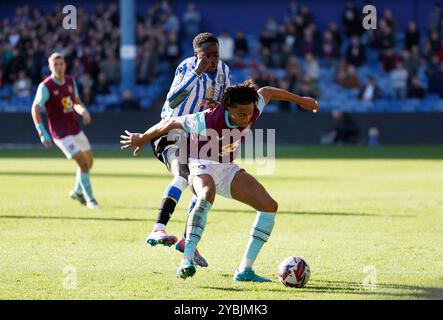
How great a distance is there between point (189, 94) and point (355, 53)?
25.2 meters

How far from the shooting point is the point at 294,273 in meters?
8.37

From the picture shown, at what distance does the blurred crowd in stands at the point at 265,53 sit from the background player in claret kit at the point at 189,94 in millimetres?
22861

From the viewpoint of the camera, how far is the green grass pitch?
27.2 feet

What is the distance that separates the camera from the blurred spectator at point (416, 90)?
3281 cm

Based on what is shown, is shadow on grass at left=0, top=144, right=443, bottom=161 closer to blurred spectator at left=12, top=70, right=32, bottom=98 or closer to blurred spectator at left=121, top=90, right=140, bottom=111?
blurred spectator at left=121, top=90, right=140, bottom=111

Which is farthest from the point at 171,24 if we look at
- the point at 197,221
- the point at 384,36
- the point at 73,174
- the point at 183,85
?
the point at 197,221

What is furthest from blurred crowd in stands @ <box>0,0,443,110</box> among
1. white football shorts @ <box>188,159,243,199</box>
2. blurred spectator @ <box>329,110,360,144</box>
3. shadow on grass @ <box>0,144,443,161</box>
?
white football shorts @ <box>188,159,243,199</box>

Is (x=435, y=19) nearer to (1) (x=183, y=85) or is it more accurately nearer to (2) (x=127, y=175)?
(2) (x=127, y=175)

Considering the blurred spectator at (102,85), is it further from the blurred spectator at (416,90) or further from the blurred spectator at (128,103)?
the blurred spectator at (416,90)

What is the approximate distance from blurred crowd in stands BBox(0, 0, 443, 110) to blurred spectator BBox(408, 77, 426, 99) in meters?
0.04

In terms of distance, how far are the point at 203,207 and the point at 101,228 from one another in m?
4.41

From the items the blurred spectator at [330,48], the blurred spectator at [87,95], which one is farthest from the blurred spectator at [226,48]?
the blurred spectator at [87,95]
